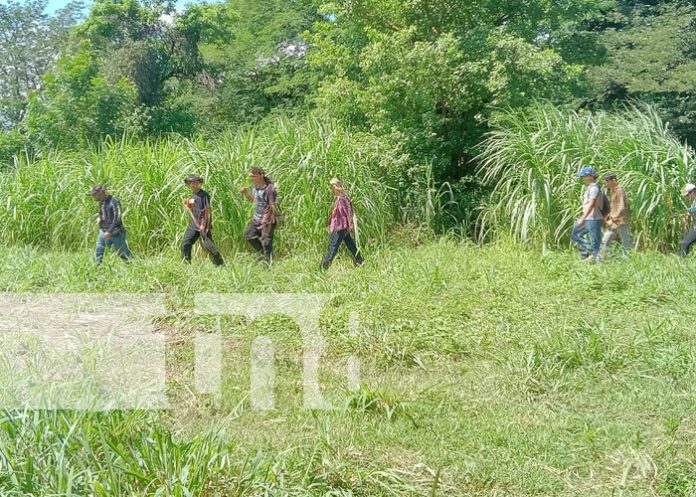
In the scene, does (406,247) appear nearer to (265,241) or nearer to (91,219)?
(265,241)

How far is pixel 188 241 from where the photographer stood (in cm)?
912

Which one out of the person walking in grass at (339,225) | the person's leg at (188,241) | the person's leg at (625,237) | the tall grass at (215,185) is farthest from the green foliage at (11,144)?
the person's leg at (625,237)

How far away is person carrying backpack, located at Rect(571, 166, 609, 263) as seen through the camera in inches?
351

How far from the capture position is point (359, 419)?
4.37m

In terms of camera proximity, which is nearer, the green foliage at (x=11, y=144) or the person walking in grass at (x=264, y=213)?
the person walking in grass at (x=264, y=213)

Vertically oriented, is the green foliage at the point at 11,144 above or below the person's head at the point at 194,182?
below

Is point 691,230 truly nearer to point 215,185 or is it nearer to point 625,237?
point 625,237

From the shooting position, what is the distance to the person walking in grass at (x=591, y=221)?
891 cm

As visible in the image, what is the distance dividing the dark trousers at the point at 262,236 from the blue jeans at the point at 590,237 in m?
3.63

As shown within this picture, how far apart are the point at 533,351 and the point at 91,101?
47.9 ft

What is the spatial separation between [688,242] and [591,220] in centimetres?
141

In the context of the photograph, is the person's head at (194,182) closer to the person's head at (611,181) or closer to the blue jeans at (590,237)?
the blue jeans at (590,237)

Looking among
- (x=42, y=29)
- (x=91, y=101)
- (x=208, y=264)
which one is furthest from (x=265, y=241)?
(x=42, y=29)

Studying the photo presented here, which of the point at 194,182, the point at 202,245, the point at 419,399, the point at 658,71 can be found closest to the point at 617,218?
the point at 202,245
